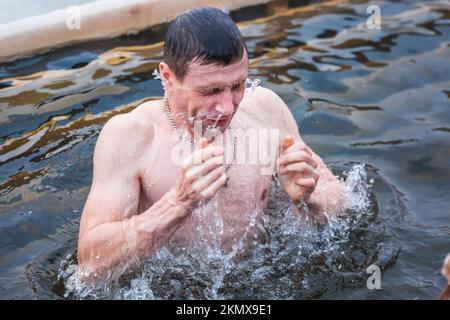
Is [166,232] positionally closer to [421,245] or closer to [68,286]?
[68,286]

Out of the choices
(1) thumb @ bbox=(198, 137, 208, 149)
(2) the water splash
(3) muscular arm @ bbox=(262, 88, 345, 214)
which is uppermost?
(1) thumb @ bbox=(198, 137, 208, 149)

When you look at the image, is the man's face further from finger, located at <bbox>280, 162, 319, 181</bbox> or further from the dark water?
the dark water

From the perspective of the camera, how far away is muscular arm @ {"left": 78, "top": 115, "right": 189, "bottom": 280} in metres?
3.55

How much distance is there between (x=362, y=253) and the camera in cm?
418

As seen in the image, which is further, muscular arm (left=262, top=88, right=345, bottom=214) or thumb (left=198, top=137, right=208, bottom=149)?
muscular arm (left=262, top=88, right=345, bottom=214)

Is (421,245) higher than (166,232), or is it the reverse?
(166,232)

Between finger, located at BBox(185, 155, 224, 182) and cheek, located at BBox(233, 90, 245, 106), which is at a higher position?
cheek, located at BBox(233, 90, 245, 106)

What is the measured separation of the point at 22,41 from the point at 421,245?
3577 millimetres

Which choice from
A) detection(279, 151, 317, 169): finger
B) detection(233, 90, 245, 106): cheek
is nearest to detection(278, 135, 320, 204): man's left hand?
detection(279, 151, 317, 169): finger

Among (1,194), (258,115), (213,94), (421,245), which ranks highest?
(213,94)

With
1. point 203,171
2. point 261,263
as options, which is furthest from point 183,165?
point 261,263

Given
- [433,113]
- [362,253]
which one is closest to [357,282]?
[362,253]

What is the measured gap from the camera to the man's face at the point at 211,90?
3543 millimetres

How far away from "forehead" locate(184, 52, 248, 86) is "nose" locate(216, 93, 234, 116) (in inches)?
2.7
